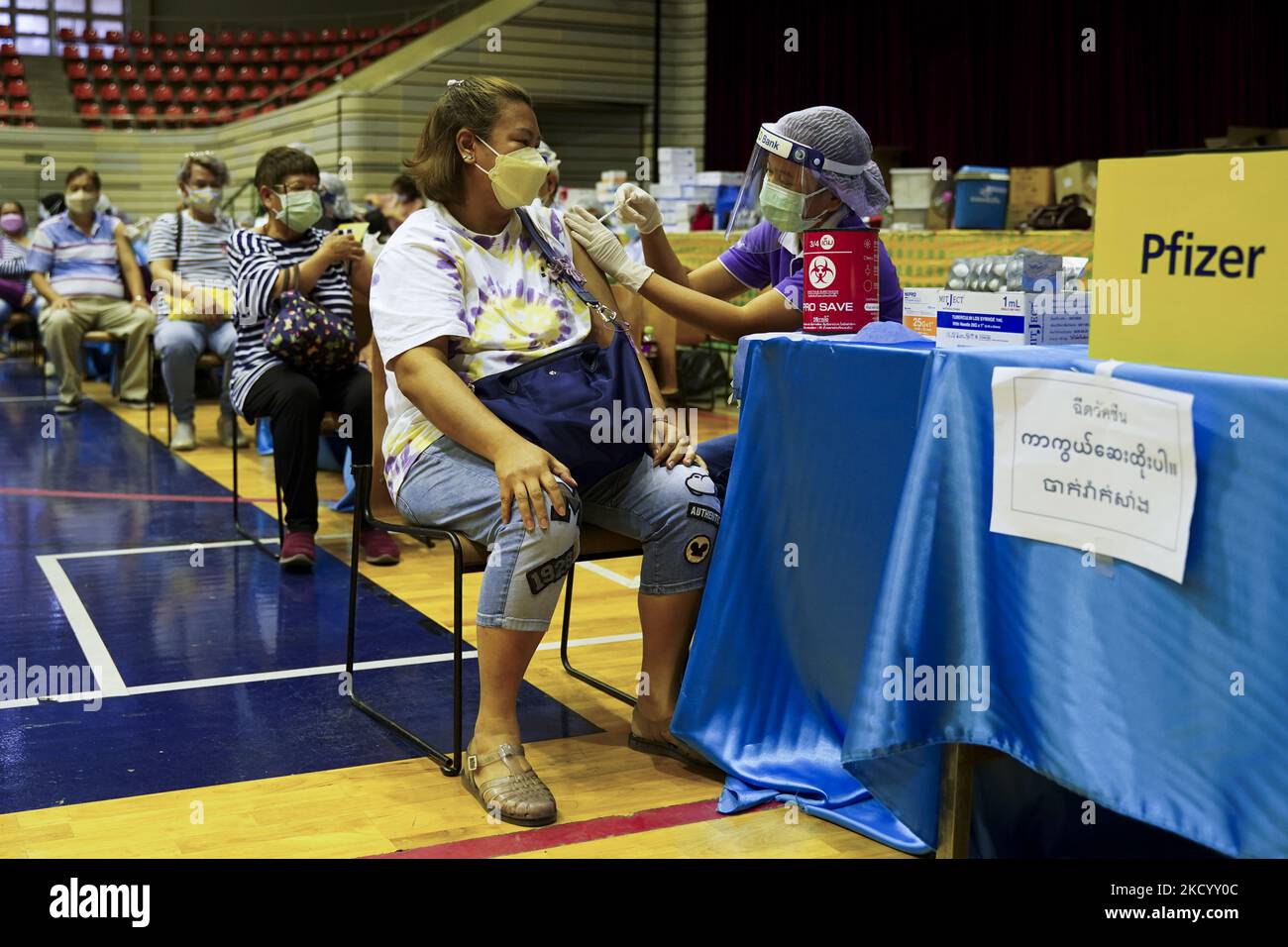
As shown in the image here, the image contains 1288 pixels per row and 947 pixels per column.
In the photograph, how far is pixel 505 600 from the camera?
2.27 meters

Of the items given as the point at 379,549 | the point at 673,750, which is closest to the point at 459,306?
the point at 673,750

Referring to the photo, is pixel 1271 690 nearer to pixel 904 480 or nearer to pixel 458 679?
pixel 904 480

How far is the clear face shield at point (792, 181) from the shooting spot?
102 inches

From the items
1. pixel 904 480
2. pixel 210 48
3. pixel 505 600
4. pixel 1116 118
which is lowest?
pixel 505 600

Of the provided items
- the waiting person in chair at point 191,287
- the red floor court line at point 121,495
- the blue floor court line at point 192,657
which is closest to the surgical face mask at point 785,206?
the blue floor court line at point 192,657

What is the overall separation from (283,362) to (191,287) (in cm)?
224

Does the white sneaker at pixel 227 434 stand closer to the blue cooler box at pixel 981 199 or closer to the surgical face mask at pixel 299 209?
the surgical face mask at pixel 299 209

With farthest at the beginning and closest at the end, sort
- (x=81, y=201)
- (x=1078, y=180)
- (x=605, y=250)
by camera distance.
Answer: (x=81, y=201), (x=1078, y=180), (x=605, y=250)

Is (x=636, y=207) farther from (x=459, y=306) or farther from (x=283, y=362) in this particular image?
(x=283, y=362)

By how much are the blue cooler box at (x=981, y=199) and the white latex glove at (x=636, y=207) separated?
4.25 m

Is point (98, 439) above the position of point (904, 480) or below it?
below

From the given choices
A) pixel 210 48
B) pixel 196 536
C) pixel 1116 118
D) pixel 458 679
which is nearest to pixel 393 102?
pixel 210 48

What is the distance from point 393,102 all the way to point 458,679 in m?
11.4

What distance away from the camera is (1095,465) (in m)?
1.74
